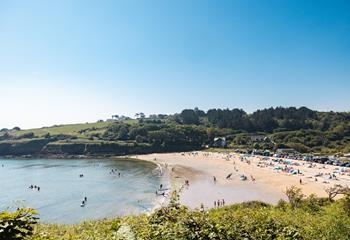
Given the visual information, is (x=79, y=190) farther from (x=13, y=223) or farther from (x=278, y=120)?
(x=278, y=120)

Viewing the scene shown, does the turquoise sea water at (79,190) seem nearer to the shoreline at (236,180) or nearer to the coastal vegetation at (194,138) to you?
the shoreline at (236,180)

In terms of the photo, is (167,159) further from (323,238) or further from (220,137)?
(323,238)

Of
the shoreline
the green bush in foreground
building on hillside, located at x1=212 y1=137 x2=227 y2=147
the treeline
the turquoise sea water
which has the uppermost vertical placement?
the treeline

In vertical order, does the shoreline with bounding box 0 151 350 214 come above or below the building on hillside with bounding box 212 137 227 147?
below

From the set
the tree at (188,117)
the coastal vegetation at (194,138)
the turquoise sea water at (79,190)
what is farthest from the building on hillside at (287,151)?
the tree at (188,117)

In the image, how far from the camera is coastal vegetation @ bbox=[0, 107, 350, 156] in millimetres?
117938

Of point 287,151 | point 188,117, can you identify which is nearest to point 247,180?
point 287,151

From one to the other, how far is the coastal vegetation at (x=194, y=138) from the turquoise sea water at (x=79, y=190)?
35450mm

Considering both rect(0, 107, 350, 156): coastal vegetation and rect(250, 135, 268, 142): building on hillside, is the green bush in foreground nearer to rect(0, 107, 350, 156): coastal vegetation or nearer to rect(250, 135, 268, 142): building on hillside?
rect(0, 107, 350, 156): coastal vegetation

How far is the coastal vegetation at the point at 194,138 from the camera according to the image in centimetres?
11794

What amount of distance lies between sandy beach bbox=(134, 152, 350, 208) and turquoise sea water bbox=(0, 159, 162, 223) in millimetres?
5786

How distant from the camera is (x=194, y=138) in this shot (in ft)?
431

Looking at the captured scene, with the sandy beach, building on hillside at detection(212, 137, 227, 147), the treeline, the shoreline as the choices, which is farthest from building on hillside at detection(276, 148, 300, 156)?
the treeline

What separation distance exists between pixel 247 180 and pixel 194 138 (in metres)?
71.0
